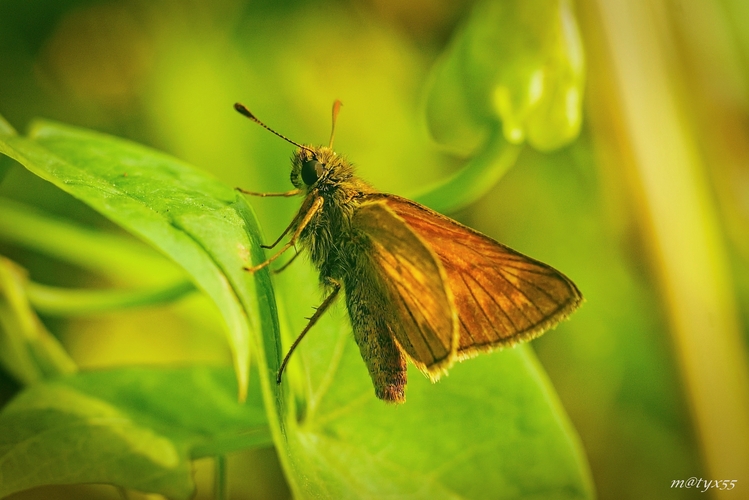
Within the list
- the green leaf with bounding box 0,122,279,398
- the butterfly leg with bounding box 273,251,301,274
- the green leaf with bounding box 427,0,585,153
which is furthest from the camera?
the green leaf with bounding box 427,0,585,153

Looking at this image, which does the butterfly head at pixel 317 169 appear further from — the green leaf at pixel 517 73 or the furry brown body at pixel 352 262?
the green leaf at pixel 517 73

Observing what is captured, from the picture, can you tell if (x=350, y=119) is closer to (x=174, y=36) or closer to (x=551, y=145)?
(x=174, y=36)

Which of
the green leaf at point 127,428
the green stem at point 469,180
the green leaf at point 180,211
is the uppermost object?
the green stem at point 469,180

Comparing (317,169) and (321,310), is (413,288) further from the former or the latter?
(317,169)

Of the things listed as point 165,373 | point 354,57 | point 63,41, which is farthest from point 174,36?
point 165,373

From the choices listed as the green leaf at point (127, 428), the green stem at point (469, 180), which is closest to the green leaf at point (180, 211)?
the green leaf at point (127, 428)

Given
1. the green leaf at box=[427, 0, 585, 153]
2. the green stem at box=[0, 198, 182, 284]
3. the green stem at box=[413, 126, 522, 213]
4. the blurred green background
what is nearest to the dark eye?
the green stem at box=[413, 126, 522, 213]

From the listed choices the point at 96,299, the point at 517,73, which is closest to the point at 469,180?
the point at 517,73

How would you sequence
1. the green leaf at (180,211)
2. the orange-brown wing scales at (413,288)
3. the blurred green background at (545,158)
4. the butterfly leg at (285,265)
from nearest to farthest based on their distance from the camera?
the green leaf at (180,211)
the orange-brown wing scales at (413,288)
the butterfly leg at (285,265)
the blurred green background at (545,158)

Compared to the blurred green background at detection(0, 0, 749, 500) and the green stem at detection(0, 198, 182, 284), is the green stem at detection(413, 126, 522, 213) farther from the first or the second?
the green stem at detection(0, 198, 182, 284)
